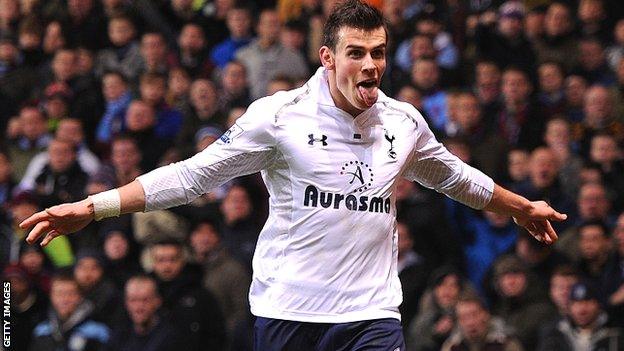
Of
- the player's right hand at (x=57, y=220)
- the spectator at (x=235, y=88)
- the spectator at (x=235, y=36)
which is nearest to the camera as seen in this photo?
the player's right hand at (x=57, y=220)

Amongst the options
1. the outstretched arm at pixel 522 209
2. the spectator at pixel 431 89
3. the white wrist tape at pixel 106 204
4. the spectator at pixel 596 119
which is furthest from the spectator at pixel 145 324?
the white wrist tape at pixel 106 204

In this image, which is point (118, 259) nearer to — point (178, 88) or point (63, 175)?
point (63, 175)

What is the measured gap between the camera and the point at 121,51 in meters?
14.9

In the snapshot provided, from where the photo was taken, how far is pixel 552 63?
40.8 feet

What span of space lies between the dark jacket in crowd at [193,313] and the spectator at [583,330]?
2463 mm

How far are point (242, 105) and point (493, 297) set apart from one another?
11.5 feet

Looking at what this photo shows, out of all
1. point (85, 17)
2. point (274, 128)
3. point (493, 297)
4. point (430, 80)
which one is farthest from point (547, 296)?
point (85, 17)

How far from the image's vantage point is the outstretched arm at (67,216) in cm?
603

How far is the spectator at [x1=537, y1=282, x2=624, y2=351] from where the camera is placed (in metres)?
9.85

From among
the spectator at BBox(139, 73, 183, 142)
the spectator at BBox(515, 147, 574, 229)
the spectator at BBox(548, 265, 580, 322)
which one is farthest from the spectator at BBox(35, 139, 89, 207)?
the spectator at BBox(548, 265, 580, 322)

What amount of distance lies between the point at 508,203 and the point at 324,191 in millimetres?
1080

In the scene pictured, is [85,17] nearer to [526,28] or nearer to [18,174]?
[18,174]

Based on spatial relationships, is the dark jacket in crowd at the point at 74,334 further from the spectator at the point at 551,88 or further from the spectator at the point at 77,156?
the spectator at the point at 551,88

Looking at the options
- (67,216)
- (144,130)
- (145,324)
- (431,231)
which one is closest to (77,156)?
(144,130)
